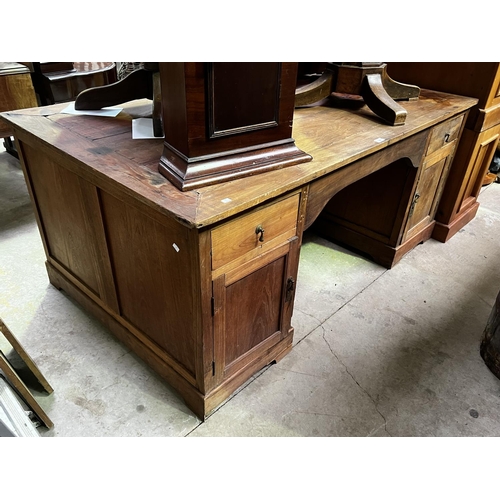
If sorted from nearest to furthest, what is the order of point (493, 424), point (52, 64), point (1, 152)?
point (493, 424)
point (52, 64)
point (1, 152)

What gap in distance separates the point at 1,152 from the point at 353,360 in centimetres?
352

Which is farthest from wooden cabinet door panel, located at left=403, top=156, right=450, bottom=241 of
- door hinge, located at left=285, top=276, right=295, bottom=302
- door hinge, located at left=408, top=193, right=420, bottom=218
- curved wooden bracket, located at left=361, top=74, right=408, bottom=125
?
door hinge, located at left=285, top=276, right=295, bottom=302

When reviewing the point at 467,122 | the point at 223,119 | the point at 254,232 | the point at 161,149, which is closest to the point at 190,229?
the point at 254,232

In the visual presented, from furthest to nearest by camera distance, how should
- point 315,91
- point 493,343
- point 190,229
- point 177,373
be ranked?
point 315,91 → point 493,343 → point 177,373 → point 190,229

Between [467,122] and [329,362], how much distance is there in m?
1.58

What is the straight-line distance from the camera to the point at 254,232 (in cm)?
128

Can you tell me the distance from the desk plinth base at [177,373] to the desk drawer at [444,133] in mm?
1197

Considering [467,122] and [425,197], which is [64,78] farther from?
[467,122]

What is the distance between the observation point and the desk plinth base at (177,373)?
1.54 metres

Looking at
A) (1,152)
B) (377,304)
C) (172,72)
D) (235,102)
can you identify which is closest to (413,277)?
(377,304)

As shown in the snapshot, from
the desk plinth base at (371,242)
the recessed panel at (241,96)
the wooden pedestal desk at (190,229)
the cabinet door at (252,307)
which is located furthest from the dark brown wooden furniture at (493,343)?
the recessed panel at (241,96)

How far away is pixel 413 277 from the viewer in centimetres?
237

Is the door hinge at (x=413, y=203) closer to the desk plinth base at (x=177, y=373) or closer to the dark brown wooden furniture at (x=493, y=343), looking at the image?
the dark brown wooden furniture at (x=493, y=343)

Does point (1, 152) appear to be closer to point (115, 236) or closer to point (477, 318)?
point (115, 236)
